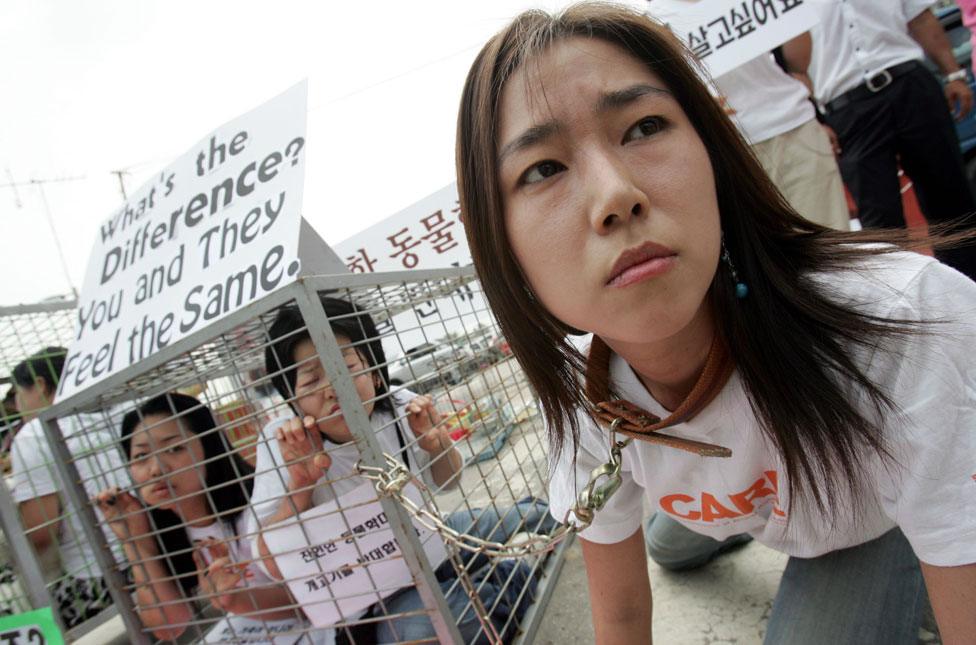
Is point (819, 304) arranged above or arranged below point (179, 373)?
below

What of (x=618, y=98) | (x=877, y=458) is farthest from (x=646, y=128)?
(x=877, y=458)

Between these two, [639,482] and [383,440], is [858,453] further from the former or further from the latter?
[383,440]

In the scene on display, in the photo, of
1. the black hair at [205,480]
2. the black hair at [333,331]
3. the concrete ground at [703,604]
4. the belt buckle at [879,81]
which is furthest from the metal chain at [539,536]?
the belt buckle at [879,81]

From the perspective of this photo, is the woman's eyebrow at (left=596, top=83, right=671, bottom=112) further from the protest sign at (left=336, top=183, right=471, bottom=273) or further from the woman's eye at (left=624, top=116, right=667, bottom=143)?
the protest sign at (left=336, top=183, right=471, bottom=273)

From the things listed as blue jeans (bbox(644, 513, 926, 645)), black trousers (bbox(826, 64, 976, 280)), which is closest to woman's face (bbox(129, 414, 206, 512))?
blue jeans (bbox(644, 513, 926, 645))

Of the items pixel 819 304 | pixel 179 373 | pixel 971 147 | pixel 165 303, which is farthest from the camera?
pixel 971 147

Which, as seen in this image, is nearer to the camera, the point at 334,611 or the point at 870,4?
the point at 334,611

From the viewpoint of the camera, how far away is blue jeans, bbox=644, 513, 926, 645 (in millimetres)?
896

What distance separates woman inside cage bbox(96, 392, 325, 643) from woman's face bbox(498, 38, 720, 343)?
37.5 inches

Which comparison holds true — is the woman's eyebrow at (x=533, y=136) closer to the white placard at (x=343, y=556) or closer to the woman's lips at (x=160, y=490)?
the white placard at (x=343, y=556)

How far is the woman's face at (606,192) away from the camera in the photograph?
619 millimetres

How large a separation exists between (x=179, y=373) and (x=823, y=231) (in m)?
1.57

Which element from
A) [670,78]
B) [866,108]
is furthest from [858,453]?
[866,108]

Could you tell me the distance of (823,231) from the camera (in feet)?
2.81
